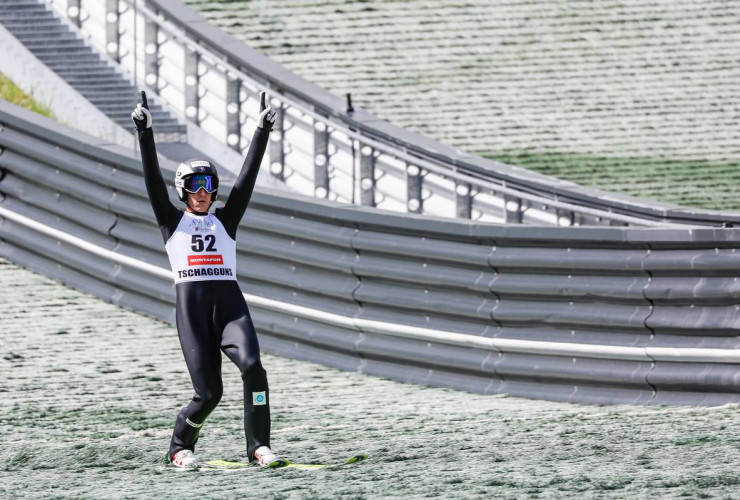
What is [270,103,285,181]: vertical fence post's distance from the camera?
13859mm

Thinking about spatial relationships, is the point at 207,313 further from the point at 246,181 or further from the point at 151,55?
the point at 151,55

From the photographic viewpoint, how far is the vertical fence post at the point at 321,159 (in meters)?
13.3

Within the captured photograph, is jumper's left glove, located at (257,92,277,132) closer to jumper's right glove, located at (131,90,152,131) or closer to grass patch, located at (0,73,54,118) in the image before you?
jumper's right glove, located at (131,90,152,131)

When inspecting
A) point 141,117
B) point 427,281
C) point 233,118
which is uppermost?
point 233,118

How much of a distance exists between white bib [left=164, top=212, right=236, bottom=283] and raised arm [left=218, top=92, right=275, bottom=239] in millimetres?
79

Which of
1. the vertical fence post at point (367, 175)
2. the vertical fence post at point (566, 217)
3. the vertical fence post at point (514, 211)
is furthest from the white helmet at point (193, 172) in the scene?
the vertical fence post at point (367, 175)

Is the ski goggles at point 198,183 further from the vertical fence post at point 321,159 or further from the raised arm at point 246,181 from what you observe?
the vertical fence post at point 321,159

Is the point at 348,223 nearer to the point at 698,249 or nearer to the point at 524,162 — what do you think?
the point at 698,249

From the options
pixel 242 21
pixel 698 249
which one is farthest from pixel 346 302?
pixel 242 21

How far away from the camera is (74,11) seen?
15.9 meters

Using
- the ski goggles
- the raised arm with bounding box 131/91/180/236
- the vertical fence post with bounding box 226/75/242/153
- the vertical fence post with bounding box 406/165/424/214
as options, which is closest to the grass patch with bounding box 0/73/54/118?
the vertical fence post with bounding box 226/75/242/153

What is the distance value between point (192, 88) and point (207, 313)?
300 inches

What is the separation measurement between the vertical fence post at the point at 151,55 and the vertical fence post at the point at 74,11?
3.93ft

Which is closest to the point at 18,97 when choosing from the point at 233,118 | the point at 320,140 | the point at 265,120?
the point at 233,118
